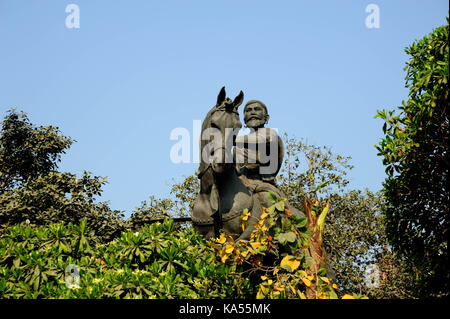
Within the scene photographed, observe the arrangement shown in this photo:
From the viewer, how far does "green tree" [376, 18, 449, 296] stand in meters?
10.2

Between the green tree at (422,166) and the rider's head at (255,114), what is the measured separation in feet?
8.86

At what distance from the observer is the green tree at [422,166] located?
1018 cm

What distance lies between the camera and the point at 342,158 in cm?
2180

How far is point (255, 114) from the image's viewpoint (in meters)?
10.1

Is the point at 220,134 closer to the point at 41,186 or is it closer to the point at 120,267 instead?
the point at 120,267

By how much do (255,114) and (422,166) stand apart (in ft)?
11.3

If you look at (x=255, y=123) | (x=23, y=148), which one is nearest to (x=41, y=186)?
(x=23, y=148)

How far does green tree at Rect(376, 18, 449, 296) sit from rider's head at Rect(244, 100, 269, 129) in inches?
106

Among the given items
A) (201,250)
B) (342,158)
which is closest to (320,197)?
(342,158)

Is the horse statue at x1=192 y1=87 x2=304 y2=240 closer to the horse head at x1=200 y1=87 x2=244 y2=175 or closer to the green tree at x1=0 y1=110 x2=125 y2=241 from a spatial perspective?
the horse head at x1=200 y1=87 x2=244 y2=175

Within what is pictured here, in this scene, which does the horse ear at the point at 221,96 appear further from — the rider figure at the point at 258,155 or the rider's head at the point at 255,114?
the rider's head at the point at 255,114
